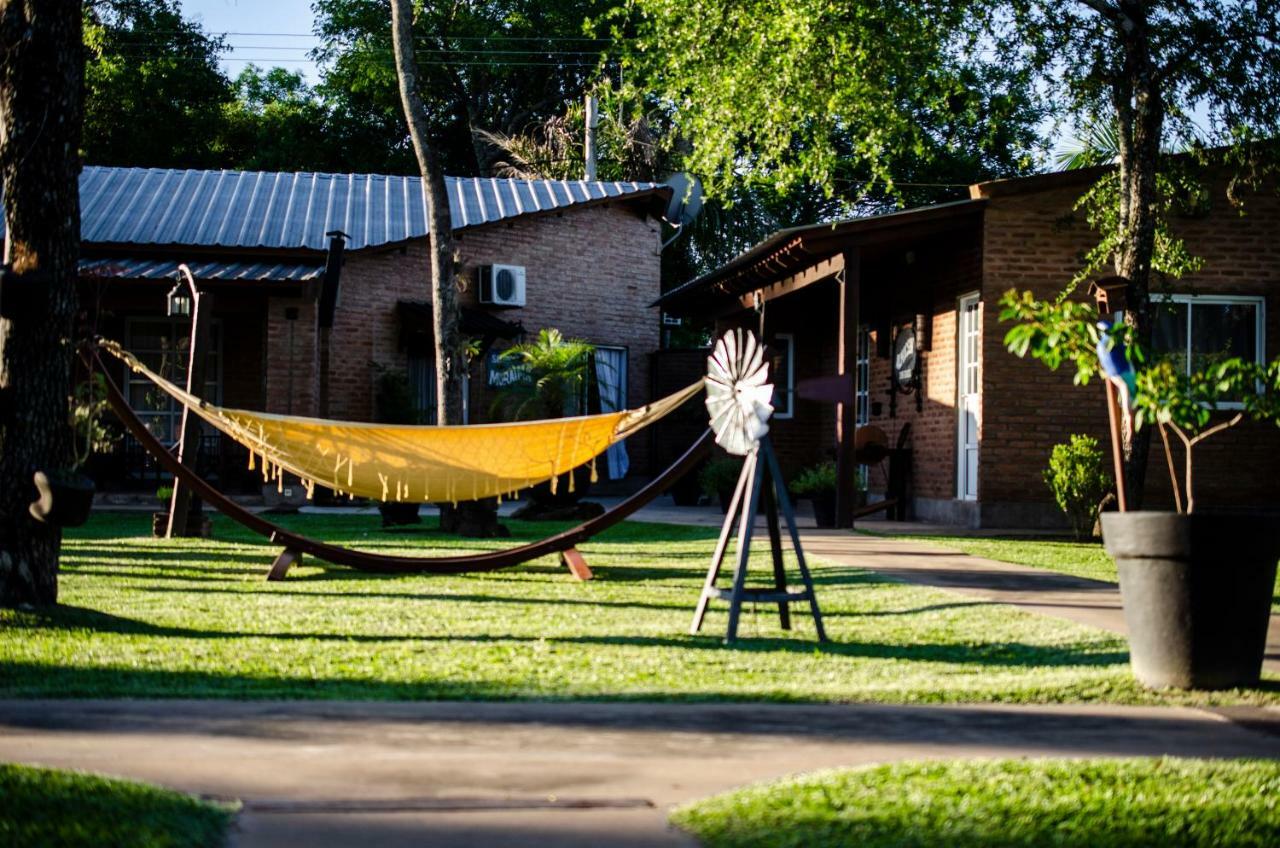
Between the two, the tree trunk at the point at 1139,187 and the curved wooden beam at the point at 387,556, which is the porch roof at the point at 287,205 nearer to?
the tree trunk at the point at 1139,187

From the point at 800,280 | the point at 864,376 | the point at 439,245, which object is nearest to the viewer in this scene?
the point at 439,245

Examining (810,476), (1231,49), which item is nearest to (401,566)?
(810,476)

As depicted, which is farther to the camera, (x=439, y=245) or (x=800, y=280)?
(x=800, y=280)

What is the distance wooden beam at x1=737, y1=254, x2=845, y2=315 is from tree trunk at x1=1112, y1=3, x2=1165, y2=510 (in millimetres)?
2886

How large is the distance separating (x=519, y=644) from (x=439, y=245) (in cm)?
651

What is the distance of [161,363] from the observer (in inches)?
715

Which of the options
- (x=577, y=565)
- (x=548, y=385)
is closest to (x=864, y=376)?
(x=548, y=385)

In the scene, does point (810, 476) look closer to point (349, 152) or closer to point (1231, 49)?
point (1231, 49)

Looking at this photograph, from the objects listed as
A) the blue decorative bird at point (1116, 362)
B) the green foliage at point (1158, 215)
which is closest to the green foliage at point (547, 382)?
the green foliage at point (1158, 215)

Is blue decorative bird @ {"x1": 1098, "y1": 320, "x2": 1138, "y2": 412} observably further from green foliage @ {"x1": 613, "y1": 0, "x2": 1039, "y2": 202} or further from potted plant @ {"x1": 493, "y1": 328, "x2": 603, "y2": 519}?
potted plant @ {"x1": 493, "y1": 328, "x2": 603, "y2": 519}

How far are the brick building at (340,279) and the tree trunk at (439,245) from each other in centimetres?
386

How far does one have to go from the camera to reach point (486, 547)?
1034 centimetres

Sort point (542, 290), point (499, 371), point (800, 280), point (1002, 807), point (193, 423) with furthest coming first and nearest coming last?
point (542, 290) < point (499, 371) < point (800, 280) < point (193, 423) < point (1002, 807)

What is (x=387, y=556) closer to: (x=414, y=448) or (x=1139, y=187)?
(x=414, y=448)
